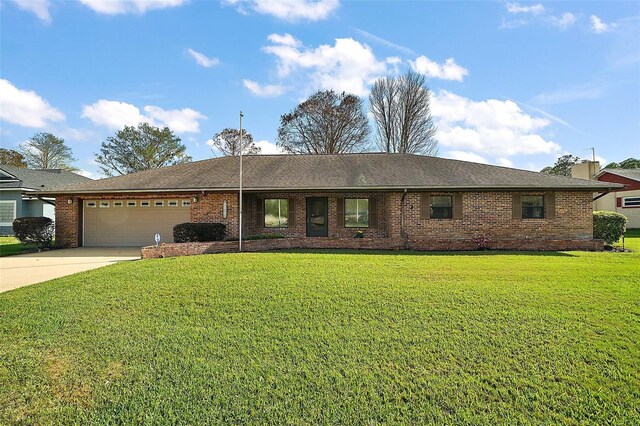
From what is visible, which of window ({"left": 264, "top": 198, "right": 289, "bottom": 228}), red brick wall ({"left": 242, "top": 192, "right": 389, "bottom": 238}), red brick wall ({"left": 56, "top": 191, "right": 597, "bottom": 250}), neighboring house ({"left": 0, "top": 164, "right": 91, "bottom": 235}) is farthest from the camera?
neighboring house ({"left": 0, "top": 164, "right": 91, "bottom": 235})

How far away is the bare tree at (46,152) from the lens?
36812 millimetres

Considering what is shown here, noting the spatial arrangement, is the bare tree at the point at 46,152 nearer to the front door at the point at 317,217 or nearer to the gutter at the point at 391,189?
the gutter at the point at 391,189

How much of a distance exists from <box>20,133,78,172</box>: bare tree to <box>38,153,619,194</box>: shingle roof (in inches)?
1169

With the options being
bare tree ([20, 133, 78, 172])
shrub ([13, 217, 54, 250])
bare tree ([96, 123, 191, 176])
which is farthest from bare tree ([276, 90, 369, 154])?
bare tree ([20, 133, 78, 172])

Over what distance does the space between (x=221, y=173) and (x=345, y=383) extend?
13.2 m

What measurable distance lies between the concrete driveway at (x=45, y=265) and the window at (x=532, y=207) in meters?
14.2

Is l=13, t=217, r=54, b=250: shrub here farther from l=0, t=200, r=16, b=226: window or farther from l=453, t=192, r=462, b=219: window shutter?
l=453, t=192, r=462, b=219: window shutter

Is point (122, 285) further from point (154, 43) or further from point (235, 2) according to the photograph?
point (154, 43)

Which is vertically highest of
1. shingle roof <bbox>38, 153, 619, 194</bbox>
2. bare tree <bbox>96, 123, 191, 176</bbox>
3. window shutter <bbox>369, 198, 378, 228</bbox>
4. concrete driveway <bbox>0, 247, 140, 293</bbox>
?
bare tree <bbox>96, 123, 191, 176</bbox>

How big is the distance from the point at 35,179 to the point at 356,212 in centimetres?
2216

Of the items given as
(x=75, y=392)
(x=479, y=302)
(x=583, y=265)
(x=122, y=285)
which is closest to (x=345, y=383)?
(x=75, y=392)

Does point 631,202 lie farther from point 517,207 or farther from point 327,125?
point 327,125

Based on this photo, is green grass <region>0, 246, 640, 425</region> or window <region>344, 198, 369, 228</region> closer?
green grass <region>0, 246, 640, 425</region>

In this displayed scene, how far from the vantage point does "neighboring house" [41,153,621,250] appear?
13.0 meters
